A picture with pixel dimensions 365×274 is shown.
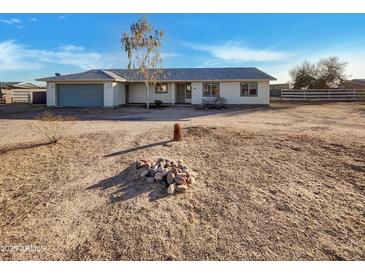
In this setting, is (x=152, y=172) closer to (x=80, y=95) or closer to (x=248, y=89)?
(x=80, y=95)

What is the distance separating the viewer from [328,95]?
2966 centimetres

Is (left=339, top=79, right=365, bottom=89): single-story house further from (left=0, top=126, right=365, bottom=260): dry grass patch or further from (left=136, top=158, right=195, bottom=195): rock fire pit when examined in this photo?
(left=136, top=158, right=195, bottom=195): rock fire pit

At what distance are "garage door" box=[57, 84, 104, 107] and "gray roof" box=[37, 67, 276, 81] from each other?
2.44 feet

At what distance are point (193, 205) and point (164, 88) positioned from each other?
2270 centimetres

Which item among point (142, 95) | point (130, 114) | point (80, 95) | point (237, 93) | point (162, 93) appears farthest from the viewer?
point (142, 95)

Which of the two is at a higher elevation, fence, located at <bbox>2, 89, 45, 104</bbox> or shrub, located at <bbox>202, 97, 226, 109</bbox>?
fence, located at <bbox>2, 89, 45, 104</bbox>

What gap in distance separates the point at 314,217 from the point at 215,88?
21379 mm

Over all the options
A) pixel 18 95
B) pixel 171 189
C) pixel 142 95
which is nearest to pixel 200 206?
pixel 171 189

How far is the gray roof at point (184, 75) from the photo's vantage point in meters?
23.0

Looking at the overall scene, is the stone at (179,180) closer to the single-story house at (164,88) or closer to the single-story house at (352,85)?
the single-story house at (164,88)

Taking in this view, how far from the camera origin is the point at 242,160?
6449 millimetres

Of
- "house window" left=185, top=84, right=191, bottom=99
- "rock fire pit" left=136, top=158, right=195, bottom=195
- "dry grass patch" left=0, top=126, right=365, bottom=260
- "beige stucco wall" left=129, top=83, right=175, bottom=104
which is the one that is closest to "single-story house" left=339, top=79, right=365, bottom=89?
"house window" left=185, top=84, right=191, bottom=99

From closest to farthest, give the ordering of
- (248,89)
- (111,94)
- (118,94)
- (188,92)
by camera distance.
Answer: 1. (111,94)
2. (118,94)
3. (248,89)
4. (188,92)

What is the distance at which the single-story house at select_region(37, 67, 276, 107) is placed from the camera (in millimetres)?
22828
